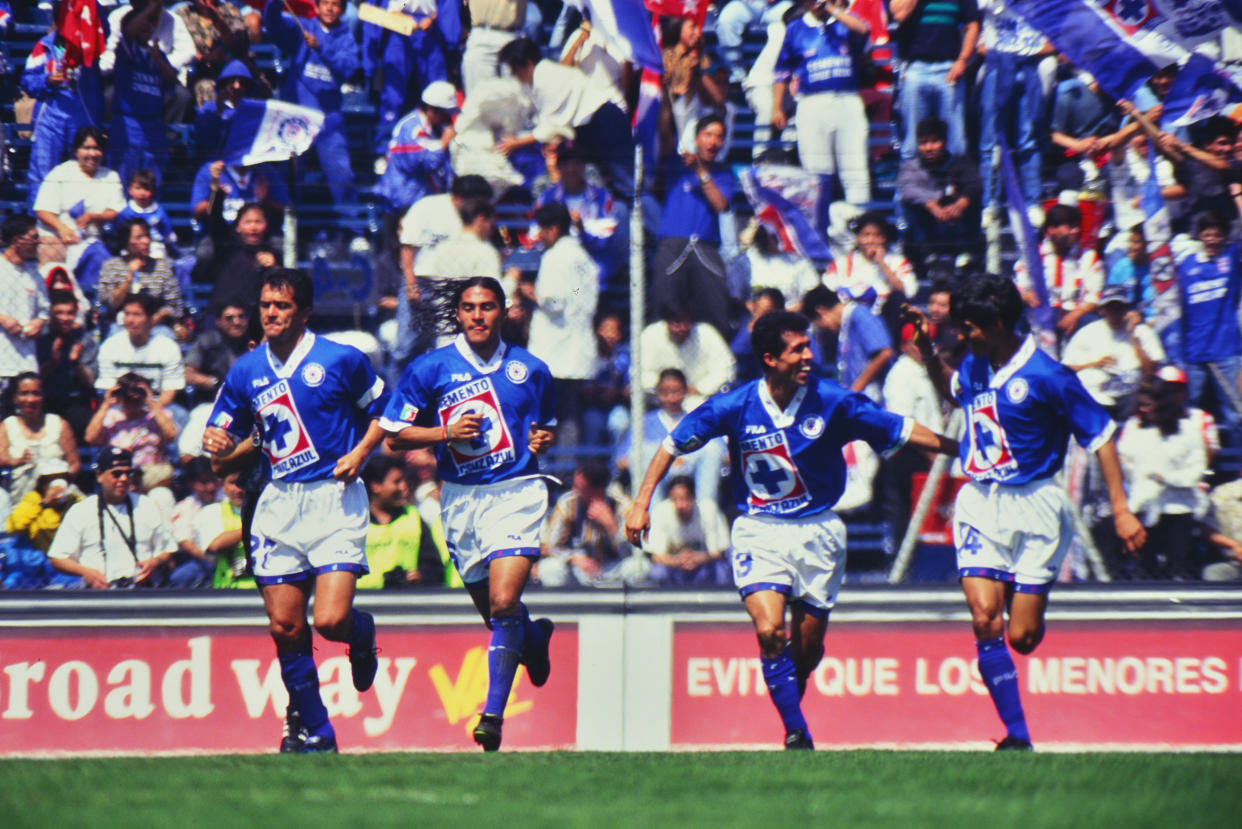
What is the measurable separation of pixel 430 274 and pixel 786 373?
9.08 feet

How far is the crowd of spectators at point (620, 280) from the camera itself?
27.8 ft

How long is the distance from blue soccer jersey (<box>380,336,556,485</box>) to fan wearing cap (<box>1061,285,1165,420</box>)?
10.8 feet

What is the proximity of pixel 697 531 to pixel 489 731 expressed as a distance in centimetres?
240

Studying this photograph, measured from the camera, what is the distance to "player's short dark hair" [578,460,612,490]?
28.2ft

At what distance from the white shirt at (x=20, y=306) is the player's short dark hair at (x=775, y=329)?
14.2 feet

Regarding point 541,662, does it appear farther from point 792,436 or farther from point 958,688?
point 958,688

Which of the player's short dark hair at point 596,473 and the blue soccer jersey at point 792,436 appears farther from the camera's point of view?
the player's short dark hair at point 596,473

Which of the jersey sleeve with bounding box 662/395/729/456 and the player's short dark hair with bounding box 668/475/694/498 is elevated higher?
the jersey sleeve with bounding box 662/395/729/456

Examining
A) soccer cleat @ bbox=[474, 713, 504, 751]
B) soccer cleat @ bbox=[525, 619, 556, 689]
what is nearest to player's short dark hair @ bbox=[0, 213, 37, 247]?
soccer cleat @ bbox=[525, 619, 556, 689]

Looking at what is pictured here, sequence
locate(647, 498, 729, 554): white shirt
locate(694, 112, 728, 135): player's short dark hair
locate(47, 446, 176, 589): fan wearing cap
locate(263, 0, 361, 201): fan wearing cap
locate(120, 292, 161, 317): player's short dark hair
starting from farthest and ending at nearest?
locate(263, 0, 361, 201): fan wearing cap
locate(694, 112, 728, 135): player's short dark hair
locate(120, 292, 161, 317): player's short dark hair
locate(647, 498, 729, 554): white shirt
locate(47, 446, 176, 589): fan wearing cap

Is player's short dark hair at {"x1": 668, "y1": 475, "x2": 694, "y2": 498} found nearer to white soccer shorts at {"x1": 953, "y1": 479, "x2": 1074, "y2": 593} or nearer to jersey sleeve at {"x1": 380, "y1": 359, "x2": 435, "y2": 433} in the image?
jersey sleeve at {"x1": 380, "y1": 359, "x2": 435, "y2": 433}

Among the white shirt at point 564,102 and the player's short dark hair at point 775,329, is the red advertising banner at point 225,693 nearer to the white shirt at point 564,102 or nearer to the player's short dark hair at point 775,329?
the player's short dark hair at point 775,329

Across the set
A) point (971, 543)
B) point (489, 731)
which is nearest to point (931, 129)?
point (971, 543)

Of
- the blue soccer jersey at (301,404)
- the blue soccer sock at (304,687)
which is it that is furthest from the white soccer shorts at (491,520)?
the blue soccer sock at (304,687)
